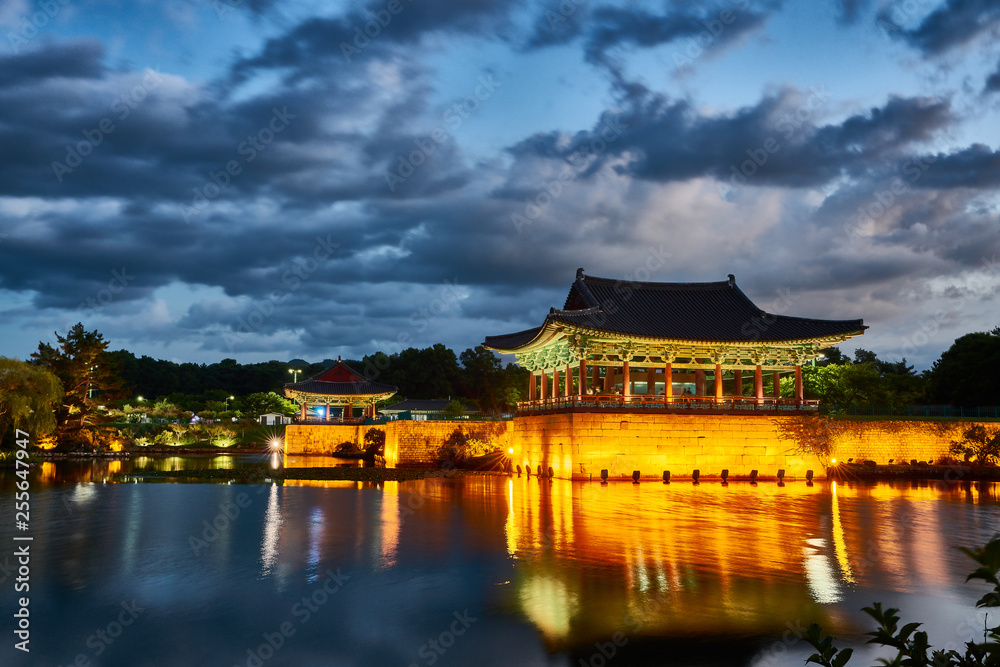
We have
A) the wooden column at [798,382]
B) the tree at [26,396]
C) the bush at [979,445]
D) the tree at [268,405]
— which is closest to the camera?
the wooden column at [798,382]

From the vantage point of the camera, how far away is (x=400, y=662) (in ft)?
26.3

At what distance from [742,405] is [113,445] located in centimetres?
4406

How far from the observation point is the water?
849 centimetres

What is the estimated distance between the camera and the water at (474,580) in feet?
27.9

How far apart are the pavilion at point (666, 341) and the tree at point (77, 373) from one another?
29904mm

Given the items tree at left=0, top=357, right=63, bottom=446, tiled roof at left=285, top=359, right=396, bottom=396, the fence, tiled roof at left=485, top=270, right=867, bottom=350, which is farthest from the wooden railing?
tiled roof at left=285, top=359, right=396, bottom=396

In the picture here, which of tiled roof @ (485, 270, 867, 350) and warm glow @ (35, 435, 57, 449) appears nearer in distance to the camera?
tiled roof @ (485, 270, 867, 350)

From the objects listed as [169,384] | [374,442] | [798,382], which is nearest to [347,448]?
[374,442]

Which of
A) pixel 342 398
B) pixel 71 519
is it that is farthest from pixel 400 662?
pixel 342 398

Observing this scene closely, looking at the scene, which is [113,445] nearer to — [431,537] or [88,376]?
[88,376]

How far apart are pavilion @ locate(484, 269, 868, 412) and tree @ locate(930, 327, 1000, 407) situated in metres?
17.7

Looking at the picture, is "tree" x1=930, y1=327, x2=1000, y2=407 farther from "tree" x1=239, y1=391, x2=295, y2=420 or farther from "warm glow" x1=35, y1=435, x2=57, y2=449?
"tree" x1=239, y1=391, x2=295, y2=420

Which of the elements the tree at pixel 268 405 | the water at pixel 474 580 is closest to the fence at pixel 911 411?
the water at pixel 474 580
